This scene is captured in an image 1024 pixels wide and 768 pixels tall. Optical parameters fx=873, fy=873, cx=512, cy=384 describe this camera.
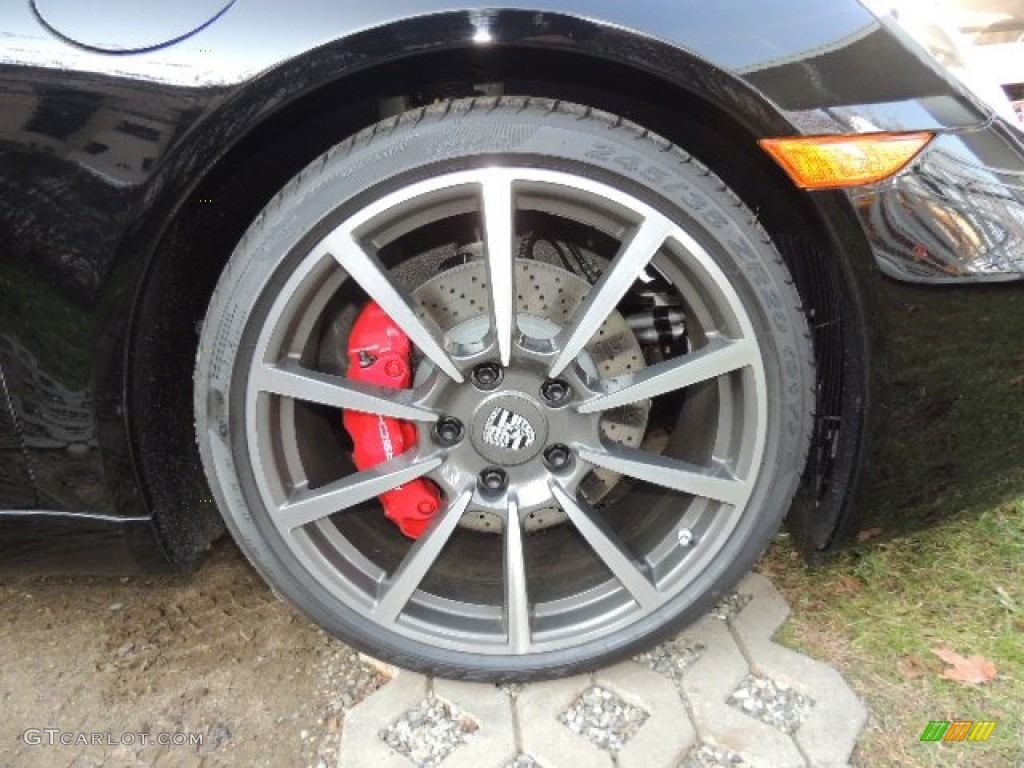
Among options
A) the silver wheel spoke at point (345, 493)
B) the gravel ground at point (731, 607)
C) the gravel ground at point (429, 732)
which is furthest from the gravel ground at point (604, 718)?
the silver wheel spoke at point (345, 493)

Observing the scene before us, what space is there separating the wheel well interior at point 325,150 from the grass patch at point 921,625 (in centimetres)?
45

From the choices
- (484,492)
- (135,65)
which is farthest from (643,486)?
(135,65)

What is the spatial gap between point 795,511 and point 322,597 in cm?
101

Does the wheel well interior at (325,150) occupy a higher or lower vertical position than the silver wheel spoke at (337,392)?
higher

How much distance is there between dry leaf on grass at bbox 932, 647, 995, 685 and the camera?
182 cm

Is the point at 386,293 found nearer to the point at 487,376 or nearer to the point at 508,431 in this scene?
the point at 487,376

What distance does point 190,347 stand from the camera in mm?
A: 1685

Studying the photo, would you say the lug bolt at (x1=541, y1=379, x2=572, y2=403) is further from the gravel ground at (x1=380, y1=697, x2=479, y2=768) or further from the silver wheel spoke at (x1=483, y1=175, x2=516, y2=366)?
the gravel ground at (x1=380, y1=697, x2=479, y2=768)

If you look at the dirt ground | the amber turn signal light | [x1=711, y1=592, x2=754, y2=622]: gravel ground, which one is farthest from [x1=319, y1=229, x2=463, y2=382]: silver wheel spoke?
[x1=711, y1=592, x2=754, y2=622]: gravel ground

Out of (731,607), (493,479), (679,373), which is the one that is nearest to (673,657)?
(731,607)

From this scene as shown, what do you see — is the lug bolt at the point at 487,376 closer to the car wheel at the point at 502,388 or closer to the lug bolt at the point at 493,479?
the car wheel at the point at 502,388

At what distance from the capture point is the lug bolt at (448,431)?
1659 mm

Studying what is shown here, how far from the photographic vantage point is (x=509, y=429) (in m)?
1.64

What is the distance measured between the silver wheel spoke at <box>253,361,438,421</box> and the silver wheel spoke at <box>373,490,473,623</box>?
20 cm
